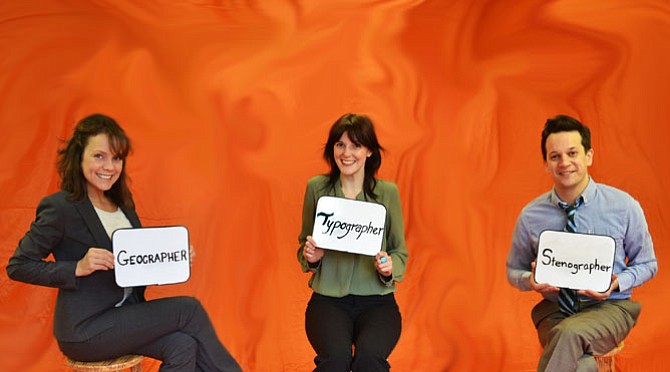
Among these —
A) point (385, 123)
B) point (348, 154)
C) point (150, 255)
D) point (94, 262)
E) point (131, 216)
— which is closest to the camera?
point (94, 262)

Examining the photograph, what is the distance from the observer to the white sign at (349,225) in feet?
10.3

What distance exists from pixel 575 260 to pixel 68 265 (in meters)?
1.99

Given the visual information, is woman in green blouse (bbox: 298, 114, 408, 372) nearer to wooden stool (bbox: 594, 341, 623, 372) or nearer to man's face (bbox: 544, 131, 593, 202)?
man's face (bbox: 544, 131, 593, 202)

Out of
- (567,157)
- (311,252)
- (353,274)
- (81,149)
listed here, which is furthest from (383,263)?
(81,149)

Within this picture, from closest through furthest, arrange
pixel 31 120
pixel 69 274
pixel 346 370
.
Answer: pixel 69 274
pixel 346 370
pixel 31 120

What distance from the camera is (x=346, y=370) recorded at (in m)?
3.00

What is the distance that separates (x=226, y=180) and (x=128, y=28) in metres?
1.03

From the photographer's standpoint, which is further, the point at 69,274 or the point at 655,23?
the point at 655,23

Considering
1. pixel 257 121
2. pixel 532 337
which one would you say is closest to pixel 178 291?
pixel 257 121

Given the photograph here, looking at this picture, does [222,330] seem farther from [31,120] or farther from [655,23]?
[655,23]

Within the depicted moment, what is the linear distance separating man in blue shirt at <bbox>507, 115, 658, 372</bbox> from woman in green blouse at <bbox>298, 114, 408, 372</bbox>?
56 centimetres

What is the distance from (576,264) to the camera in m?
2.99

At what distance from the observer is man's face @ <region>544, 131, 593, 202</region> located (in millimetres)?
3113

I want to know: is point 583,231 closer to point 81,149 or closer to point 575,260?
point 575,260
